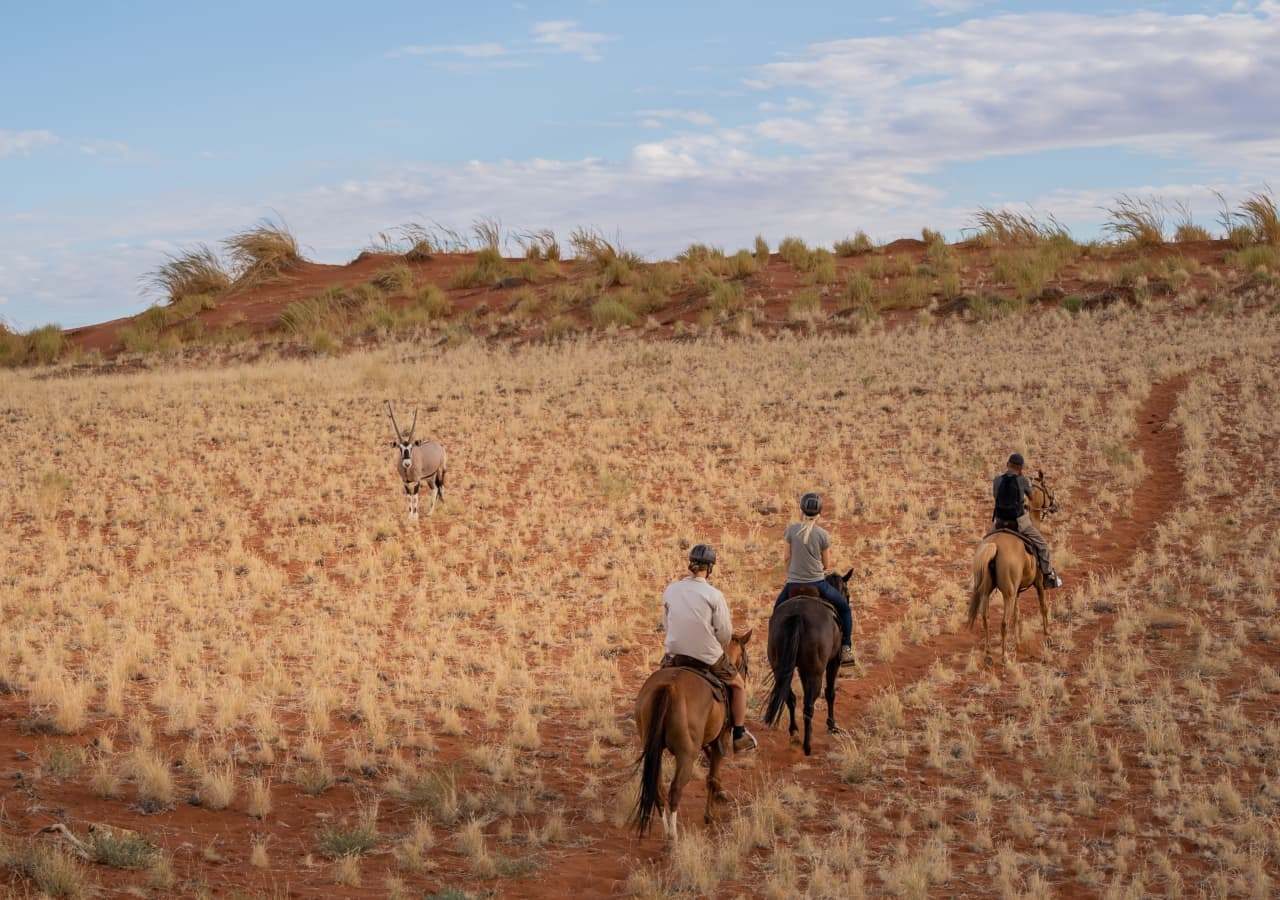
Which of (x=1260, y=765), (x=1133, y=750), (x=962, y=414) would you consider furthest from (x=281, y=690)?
(x=962, y=414)

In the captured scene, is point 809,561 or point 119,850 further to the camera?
point 809,561

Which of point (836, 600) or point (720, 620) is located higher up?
point (720, 620)

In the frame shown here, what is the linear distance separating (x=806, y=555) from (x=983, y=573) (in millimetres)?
3449

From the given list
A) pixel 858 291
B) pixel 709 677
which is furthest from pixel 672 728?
pixel 858 291

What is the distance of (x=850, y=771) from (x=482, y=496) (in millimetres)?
13331

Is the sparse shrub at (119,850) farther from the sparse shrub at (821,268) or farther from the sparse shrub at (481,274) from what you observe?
the sparse shrub at (481,274)

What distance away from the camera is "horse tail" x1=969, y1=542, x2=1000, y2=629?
13.6m

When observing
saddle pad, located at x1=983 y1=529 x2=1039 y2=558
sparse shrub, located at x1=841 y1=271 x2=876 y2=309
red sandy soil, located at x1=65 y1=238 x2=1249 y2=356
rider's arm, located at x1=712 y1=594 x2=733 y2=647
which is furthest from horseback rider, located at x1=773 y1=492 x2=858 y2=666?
sparse shrub, located at x1=841 y1=271 x2=876 y2=309

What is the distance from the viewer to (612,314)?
44062 mm

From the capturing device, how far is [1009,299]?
40844 millimetres

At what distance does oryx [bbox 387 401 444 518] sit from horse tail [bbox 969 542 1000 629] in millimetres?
10270

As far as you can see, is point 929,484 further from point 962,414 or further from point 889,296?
point 889,296

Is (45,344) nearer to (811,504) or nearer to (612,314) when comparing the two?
(612,314)

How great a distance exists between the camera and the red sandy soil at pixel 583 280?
4222 cm
